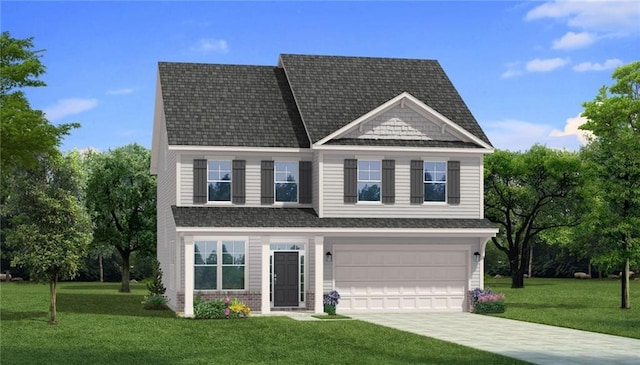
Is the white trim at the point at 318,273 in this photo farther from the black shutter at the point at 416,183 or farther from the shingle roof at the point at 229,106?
the black shutter at the point at 416,183

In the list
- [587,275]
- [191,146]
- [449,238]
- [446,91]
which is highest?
[446,91]

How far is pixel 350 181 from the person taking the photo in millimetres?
33969

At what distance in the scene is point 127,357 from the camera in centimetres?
1998

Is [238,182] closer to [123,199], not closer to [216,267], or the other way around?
[216,267]

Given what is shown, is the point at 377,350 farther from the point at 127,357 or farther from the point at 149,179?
the point at 149,179

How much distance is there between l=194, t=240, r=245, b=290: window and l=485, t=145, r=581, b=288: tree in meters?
30.0

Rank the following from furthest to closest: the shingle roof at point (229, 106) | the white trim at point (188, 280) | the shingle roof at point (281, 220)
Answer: the shingle roof at point (229, 106)
the shingle roof at point (281, 220)
the white trim at point (188, 280)

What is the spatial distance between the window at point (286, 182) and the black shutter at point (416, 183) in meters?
4.27

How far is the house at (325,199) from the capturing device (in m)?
32.8

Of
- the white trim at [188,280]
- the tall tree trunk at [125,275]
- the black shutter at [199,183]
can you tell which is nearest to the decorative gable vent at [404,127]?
the black shutter at [199,183]

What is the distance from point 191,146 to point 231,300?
18.4ft

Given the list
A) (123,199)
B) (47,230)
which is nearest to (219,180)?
(47,230)

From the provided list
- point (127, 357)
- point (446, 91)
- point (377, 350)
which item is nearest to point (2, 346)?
point (127, 357)

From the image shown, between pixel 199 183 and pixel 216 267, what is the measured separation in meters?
3.14
